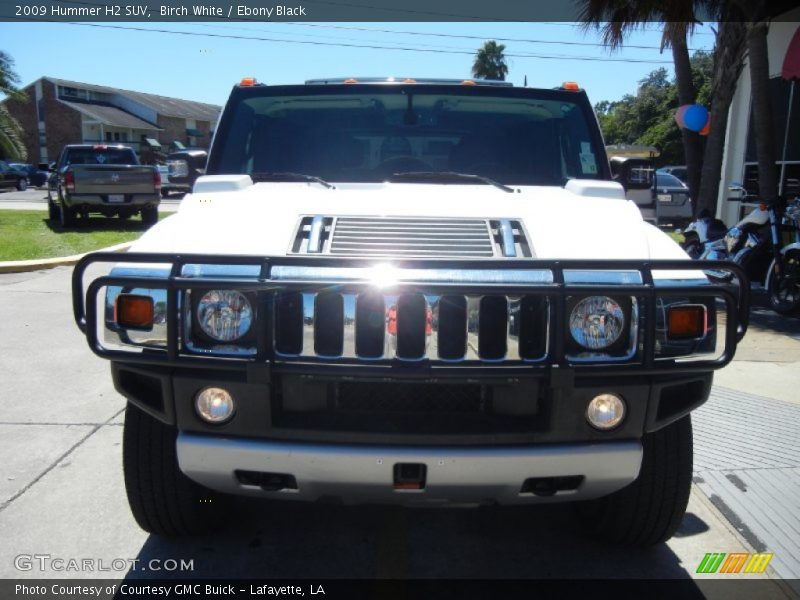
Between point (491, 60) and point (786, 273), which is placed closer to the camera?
point (786, 273)

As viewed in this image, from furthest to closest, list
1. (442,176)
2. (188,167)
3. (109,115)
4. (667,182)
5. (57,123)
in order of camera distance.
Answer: (109,115), (57,123), (667,182), (188,167), (442,176)

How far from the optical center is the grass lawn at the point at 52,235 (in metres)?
11.2

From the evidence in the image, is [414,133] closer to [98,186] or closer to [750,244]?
[750,244]

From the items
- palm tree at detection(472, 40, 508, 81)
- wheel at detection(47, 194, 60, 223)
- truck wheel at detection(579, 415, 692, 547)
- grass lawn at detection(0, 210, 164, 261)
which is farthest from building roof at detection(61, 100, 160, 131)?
truck wheel at detection(579, 415, 692, 547)

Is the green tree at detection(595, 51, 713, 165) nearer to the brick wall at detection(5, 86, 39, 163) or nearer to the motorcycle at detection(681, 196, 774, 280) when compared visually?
the motorcycle at detection(681, 196, 774, 280)

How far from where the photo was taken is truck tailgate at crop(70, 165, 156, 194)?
14.8 meters

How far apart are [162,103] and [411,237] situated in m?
66.1

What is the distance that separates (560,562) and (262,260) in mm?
1783

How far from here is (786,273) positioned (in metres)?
7.79

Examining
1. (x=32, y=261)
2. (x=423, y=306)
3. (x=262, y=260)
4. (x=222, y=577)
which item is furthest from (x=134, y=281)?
(x=32, y=261)

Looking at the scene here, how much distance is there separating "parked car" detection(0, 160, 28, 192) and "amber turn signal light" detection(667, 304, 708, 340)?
121 ft

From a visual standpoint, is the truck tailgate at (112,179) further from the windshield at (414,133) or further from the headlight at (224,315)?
the headlight at (224,315)

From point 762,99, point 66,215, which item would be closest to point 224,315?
point 762,99

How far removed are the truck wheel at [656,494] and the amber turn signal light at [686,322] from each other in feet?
1.61
